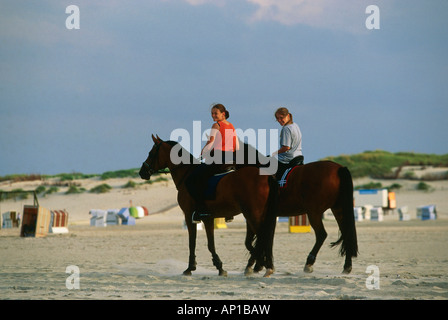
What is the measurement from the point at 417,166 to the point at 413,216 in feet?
84.1

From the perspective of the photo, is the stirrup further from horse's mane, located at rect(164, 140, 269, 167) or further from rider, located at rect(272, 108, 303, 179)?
rider, located at rect(272, 108, 303, 179)

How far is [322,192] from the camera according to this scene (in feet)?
36.5

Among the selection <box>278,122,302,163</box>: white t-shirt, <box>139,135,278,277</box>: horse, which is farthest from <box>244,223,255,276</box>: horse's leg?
<box>278,122,302,163</box>: white t-shirt

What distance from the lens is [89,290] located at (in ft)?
31.0

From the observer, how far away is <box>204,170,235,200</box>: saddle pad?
10.9 m

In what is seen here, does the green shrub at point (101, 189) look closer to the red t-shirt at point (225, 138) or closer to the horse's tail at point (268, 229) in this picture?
the red t-shirt at point (225, 138)

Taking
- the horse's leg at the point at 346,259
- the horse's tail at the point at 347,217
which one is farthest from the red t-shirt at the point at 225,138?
the horse's leg at the point at 346,259

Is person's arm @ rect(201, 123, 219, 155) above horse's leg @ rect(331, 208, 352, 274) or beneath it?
above

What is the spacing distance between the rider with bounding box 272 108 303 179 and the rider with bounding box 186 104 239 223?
833 millimetres

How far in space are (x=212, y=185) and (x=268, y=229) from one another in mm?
1253

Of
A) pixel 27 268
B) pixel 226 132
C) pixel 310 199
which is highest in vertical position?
pixel 226 132

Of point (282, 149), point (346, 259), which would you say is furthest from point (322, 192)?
point (346, 259)
